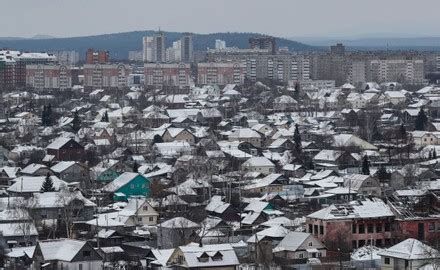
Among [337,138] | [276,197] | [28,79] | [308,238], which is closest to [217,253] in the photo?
[308,238]

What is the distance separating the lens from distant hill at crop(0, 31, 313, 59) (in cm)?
10875

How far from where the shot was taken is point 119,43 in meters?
122

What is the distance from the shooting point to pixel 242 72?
179ft

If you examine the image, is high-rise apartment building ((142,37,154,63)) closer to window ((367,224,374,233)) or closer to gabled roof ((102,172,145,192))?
gabled roof ((102,172,145,192))

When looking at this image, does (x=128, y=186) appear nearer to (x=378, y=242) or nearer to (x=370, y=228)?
(x=370, y=228)

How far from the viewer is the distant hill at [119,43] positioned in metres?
109

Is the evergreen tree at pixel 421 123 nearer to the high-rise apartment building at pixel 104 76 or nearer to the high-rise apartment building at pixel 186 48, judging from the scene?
the high-rise apartment building at pixel 104 76

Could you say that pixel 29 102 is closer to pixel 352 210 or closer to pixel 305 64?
pixel 305 64

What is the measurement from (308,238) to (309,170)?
27.1 ft

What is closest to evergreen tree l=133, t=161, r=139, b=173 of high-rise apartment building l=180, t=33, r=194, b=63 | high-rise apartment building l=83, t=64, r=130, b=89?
high-rise apartment building l=83, t=64, r=130, b=89

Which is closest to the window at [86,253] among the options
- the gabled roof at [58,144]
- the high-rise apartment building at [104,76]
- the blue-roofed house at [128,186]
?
the blue-roofed house at [128,186]

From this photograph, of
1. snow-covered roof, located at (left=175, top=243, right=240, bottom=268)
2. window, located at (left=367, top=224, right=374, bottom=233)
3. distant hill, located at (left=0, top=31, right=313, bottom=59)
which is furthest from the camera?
distant hill, located at (left=0, top=31, right=313, bottom=59)

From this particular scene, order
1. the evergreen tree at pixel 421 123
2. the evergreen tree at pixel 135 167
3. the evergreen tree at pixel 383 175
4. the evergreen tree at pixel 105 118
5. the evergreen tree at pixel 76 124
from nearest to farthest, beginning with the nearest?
1. the evergreen tree at pixel 383 175
2. the evergreen tree at pixel 135 167
3. the evergreen tree at pixel 421 123
4. the evergreen tree at pixel 76 124
5. the evergreen tree at pixel 105 118

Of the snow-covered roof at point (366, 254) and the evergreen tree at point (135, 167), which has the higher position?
the evergreen tree at point (135, 167)
